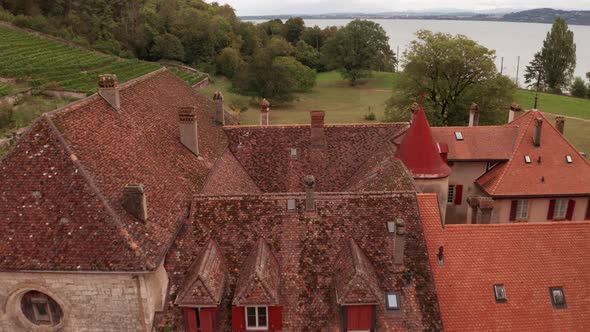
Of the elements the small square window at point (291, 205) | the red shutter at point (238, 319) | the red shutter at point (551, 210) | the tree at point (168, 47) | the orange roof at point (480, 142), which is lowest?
the red shutter at point (551, 210)

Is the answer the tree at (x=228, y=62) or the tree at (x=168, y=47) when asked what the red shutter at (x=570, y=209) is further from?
the tree at (x=168, y=47)

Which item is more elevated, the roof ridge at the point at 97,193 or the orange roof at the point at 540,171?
the roof ridge at the point at 97,193

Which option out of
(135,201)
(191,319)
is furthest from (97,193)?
(191,319)

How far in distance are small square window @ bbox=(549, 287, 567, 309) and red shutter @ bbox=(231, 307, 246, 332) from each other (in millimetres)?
12288

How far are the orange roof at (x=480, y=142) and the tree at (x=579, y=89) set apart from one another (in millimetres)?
75269

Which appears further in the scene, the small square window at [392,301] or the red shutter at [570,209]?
the red shutter at [570,209]

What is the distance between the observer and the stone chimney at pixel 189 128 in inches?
976

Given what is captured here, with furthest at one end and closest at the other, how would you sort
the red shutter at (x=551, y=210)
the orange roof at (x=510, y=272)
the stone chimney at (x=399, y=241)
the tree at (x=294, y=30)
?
1. the tree at (x=294, y=30)
2. the red shutter at (x=551, y=210)
3. the orange roof at (x=510, y=272)
4. the stone chimney at (x=399, y=241)

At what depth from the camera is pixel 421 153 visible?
92.1 feet

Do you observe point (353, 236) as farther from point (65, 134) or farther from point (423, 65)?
point (423, 65)

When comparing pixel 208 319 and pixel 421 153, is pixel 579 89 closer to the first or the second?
pixel 421 153

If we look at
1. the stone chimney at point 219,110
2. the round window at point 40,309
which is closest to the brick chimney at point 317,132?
the stone chimney at point 219,110

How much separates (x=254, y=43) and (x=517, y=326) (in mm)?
117928

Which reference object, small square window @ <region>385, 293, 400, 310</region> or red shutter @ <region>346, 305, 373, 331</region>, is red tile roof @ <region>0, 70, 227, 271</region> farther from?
small square window @ <region>385, 293, 400, 310</region>
